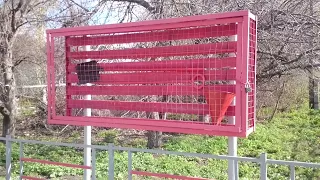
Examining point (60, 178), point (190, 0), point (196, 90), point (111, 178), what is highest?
point (190, 0)

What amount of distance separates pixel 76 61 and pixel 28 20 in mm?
5120

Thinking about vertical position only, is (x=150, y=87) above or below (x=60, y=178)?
above

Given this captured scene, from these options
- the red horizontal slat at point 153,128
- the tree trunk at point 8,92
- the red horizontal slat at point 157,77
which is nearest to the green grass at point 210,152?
the tree trunk at point 8,92

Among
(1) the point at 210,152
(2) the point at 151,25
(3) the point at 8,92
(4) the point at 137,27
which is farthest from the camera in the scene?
(3) the point at 8,92

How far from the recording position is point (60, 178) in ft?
22.8

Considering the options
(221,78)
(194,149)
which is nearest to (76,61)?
(221,78)

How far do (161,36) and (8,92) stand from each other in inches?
264

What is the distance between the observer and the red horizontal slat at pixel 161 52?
167 inches

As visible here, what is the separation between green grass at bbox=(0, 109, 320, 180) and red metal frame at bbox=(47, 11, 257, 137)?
2.36 metres

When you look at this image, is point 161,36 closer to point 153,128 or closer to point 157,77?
point 157,77

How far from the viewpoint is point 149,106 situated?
15.3ft

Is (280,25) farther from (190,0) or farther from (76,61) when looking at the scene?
(76,61)

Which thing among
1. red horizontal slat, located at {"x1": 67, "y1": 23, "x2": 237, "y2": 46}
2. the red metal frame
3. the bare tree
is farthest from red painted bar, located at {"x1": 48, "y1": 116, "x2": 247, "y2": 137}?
the bare tree

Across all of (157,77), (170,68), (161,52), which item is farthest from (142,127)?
(161,52)
